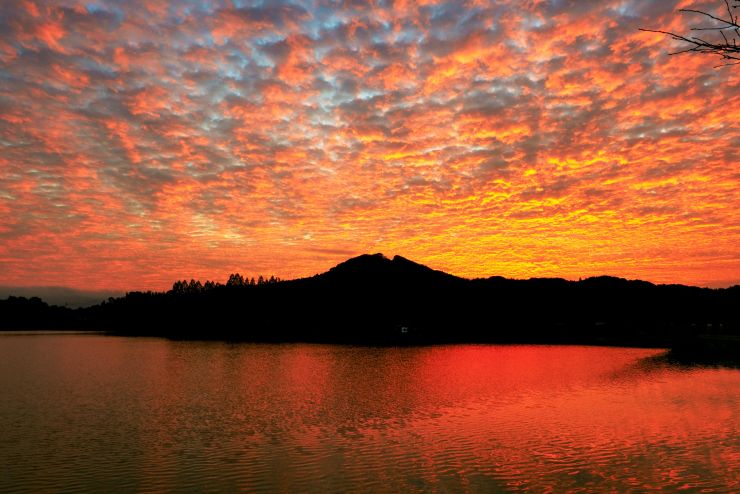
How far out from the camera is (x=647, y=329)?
173 metres

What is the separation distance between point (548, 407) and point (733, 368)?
42.7 meters

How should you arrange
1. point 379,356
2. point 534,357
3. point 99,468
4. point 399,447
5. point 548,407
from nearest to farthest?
point 99,468
point 399,447
point 548,407
point 534,357
point 379,356

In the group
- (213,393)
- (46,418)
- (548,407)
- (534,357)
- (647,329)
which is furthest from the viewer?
(647,329)

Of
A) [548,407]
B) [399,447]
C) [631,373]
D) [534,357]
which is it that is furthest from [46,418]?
[534,357]

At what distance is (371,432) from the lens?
3481 cm

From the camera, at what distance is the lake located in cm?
2430

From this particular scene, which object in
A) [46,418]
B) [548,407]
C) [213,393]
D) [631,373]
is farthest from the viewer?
[631,373]

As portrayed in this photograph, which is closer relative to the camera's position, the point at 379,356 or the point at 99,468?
the point at 99,468

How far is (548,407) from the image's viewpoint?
44938 millimetres

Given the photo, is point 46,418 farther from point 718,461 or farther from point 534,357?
point 534,357

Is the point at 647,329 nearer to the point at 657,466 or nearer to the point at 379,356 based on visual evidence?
the point at 379,356

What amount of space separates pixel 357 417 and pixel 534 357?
67.7m

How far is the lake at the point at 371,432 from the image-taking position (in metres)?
24.3

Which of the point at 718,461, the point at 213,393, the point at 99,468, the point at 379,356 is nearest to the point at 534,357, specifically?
the point at 379,356
